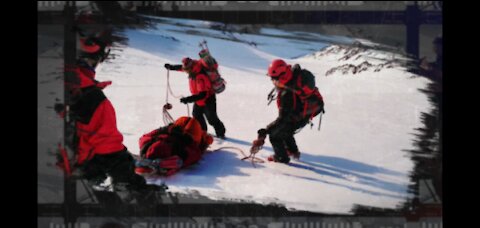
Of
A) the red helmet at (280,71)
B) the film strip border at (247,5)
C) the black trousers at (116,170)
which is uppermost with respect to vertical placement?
the film strip border at (247,5)

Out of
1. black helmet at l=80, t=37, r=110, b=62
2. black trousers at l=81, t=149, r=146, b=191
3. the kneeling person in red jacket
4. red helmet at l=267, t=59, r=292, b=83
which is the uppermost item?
black helmet at l=80, t=37, r=110, b=62

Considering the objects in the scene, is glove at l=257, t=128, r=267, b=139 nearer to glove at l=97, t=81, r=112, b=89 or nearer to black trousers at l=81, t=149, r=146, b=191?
black trousers at l=81, t=149, r=146, b=191

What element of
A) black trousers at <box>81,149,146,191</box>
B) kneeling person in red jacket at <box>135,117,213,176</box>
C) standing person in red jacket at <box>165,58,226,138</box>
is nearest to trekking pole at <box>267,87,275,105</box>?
standing person in red jacket at <box>165,58,226,138</box>

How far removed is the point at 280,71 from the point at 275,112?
24 cm

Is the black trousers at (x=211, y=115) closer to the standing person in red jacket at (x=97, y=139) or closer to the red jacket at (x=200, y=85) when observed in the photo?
the red jacket at (x=200, y=85)

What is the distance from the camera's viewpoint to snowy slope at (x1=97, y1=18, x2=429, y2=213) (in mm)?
3162

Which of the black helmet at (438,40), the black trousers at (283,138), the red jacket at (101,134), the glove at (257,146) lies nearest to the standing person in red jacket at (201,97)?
the glove at (257,146)

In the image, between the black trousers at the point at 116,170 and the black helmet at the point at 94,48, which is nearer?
the black trousers at the point at 116,170

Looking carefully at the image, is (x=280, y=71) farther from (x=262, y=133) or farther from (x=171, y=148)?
(x=171, y=148)

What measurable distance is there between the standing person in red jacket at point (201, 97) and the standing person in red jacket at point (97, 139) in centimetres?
45

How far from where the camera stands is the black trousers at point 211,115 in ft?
10.7

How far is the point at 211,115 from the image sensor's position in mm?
3258

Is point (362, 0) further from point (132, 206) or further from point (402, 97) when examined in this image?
point (132, 206)

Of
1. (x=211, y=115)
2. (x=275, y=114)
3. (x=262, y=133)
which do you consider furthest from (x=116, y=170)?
(x=275, y=114)
